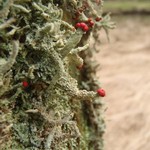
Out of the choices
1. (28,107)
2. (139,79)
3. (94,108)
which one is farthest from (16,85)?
(139,79)

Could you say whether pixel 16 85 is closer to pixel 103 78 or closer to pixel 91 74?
pixel 91 74

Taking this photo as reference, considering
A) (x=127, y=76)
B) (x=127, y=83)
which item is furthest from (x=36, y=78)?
(x=127, y=76)

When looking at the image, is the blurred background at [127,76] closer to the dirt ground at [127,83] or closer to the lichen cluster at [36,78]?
the dirt ground at [127,83]

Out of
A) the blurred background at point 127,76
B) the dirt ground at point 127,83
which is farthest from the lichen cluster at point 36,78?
the dirt ground at point 127,83

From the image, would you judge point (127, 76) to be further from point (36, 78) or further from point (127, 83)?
point (36, 78)

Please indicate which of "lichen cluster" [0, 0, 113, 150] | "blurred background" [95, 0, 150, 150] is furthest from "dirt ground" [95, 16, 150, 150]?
"lichen cluster" [0, 0, 113, 150]

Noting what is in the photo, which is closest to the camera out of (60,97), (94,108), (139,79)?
(60,97)

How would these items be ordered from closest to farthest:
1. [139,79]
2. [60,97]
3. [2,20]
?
[2,20] → [60,97] → [139,79]

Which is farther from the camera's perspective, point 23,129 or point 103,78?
point 103,78
